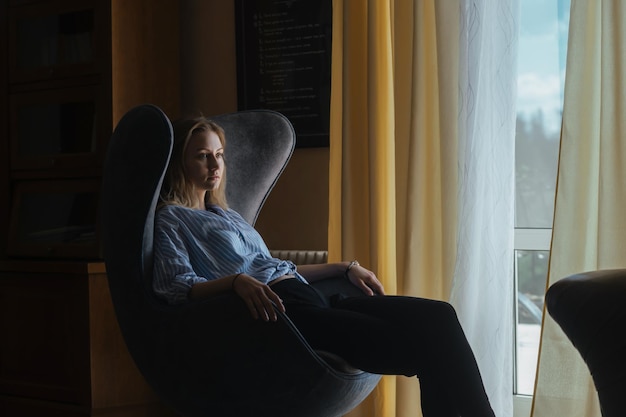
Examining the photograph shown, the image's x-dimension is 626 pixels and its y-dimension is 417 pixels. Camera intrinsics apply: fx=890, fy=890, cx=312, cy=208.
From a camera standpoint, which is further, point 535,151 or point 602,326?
point 535,151

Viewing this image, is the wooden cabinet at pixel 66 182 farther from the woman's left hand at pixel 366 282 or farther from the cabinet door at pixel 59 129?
the woman's left hand at pixel 366 282

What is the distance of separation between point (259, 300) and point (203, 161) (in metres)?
0.56

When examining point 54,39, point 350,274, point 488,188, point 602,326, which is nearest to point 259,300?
point 350,274

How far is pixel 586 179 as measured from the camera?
2.52 m

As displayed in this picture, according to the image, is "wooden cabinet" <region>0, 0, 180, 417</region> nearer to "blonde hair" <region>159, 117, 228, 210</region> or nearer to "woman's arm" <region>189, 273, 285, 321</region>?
"blonde hair" <region>159, 117, 228, 210</region>

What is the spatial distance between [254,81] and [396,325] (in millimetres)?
1649

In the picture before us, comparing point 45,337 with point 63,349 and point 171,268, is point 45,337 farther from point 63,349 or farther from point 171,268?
point 171,268

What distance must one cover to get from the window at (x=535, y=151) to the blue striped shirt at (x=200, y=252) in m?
0.88

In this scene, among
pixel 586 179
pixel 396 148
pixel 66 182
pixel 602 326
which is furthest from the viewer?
pixel 66 182

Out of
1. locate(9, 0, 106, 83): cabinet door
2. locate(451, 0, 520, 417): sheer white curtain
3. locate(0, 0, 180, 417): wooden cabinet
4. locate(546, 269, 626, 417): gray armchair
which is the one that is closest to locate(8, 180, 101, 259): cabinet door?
locate(0, 0, 180, 417): wooden cabinet

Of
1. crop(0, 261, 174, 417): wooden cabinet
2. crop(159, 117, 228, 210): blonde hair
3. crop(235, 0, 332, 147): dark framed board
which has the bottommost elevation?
crop(0, 261, 174, 417): wooden cabinet

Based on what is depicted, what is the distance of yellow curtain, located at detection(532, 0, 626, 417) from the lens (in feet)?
8.12

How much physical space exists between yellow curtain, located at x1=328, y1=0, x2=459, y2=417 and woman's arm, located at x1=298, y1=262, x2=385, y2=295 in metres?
0.50

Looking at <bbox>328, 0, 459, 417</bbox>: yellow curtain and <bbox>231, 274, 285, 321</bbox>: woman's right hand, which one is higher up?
<bbox>328, 0, 459, 417</bbox>: yellow curtain
